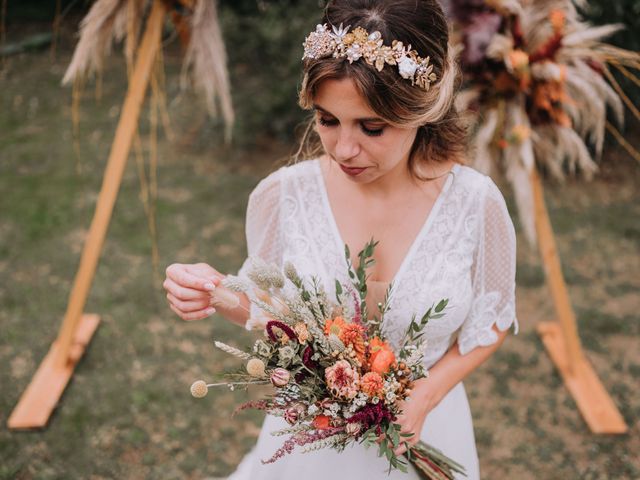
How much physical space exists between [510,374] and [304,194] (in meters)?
2.51

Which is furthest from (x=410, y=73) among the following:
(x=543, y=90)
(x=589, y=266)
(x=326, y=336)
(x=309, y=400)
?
(x=589, y=266)

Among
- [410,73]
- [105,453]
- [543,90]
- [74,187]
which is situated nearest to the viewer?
[410,73]

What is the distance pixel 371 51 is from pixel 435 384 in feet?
3.38

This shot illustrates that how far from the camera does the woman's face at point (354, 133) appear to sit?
172 centimetres

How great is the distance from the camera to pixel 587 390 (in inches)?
152

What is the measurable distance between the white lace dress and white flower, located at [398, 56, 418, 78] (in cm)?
49

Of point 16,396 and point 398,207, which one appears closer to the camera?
point 398,207

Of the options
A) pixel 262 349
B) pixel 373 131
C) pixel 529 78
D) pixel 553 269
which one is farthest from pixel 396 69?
pixel 553 269

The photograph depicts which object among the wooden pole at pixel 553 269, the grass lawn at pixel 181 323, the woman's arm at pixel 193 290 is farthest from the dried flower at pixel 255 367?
the wooden pole at pixel 553 269

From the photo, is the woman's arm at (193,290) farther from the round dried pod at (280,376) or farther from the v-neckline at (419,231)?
the v-neckline at (419,231)

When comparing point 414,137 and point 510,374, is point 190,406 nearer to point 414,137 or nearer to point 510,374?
point 510,374

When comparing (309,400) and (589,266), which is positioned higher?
(309,400)

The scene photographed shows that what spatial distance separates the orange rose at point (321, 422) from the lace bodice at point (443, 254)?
1.66 ft

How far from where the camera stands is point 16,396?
3.82 meters
